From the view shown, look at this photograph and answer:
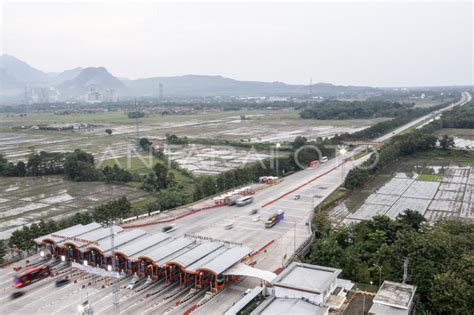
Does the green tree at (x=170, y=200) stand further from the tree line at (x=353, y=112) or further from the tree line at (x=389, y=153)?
the tree line at (x=353, y=112)

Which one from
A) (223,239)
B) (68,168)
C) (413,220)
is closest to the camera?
(413,220)

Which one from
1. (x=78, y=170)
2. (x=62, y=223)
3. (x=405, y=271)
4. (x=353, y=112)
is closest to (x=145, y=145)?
(x=78, y=170)

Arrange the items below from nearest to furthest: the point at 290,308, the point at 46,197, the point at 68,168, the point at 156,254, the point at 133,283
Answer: the point at 290,308, the point at 133,283, the point at 156,254, the point at 46,197, the point at 68,168

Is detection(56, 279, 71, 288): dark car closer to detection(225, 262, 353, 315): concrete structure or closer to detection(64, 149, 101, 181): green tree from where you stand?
detection(225, 262, 353, 315): concrete structure

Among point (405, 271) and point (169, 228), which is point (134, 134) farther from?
point (405, 271)

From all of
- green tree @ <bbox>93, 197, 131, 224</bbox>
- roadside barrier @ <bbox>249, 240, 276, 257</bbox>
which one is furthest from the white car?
green tree @ <bbox>93, 197, 131, 224</bbox>

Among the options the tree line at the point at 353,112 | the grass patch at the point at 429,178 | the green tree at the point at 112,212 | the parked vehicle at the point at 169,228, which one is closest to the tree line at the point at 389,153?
the grass patch at the point at 429,178
